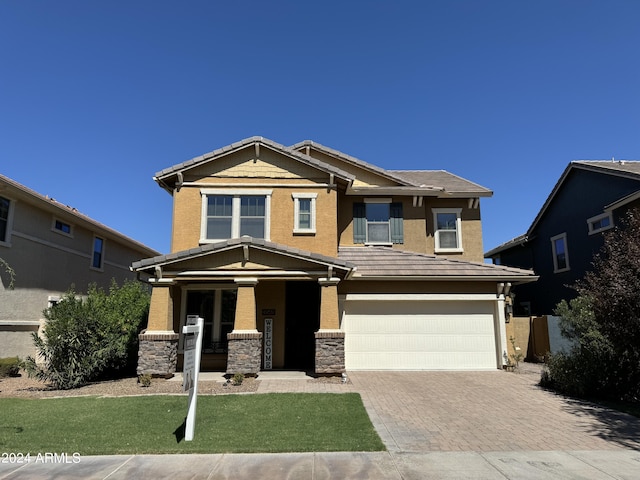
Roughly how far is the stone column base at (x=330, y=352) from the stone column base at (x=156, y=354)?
14.3ft

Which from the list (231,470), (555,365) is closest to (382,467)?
(231,470)

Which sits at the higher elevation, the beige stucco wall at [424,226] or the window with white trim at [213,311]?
the beige stucco wall at [424,226]

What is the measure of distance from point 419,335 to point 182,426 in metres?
8.79

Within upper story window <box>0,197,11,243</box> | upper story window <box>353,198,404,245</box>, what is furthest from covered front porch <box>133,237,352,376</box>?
upper story window <box>0,197,11,243</box>

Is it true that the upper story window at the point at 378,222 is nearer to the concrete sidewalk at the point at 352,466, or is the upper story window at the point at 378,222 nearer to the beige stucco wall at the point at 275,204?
the beige stucco wall at the point at 275,204

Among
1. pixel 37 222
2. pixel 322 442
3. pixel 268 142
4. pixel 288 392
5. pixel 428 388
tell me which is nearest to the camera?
pixel 322 442

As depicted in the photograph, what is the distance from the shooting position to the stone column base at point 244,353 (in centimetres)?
1222

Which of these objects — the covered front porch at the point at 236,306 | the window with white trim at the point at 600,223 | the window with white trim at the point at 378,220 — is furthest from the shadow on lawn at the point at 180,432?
the window with white trim at the point at 600,223

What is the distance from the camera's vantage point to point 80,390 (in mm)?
11477

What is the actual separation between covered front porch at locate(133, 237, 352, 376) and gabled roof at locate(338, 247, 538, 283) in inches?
54.7

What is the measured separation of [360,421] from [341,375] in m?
4.52

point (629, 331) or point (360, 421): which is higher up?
point (629, 331)

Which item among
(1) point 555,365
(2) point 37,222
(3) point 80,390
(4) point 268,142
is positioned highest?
(4) point 268,142

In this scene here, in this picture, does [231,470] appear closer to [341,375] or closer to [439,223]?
[341,375]
